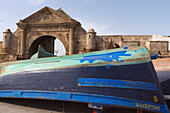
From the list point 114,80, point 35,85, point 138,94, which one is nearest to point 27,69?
point 35,85

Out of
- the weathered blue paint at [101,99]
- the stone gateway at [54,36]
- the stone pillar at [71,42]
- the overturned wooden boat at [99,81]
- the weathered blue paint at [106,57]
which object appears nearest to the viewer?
the weathered blue paint at [101,99]

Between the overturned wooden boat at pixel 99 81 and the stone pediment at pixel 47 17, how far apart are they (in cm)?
1219

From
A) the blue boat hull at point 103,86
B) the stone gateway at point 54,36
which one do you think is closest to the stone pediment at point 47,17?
the stone gateway at point 54,36

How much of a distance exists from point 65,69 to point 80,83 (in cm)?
72

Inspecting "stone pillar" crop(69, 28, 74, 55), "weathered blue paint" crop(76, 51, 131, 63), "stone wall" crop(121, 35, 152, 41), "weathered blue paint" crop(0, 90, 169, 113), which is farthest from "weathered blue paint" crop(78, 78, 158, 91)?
"stone wall" crop(121, 35, 152, 41)

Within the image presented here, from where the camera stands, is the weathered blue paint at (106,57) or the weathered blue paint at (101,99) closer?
the weathered blue paint at (101,99)

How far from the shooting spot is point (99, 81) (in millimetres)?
3602

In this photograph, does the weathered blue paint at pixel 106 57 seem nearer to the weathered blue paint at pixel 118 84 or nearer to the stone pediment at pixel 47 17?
the weathered blue paint at pixel 118 84

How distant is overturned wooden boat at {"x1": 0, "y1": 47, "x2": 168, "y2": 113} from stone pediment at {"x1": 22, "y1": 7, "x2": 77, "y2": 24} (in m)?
12.2

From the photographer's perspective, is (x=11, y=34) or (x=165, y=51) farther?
(x=11, y=34)

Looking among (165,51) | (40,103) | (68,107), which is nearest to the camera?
(68,107)

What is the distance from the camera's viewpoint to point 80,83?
3705 millimetres

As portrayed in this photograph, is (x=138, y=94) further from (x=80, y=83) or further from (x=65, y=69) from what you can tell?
(x=65, y=69)

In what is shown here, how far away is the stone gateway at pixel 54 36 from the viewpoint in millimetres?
15125
